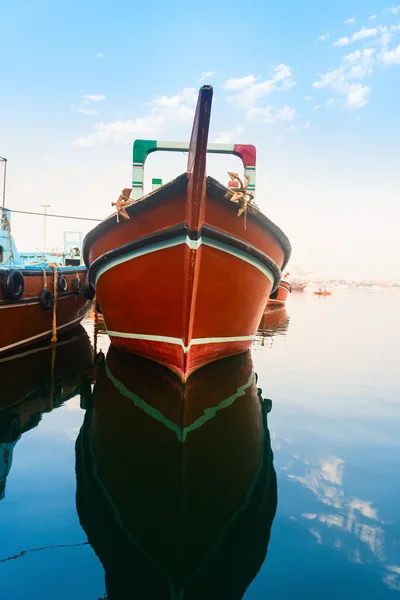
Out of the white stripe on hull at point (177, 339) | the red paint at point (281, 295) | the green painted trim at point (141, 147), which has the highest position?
the green painted trim at point (141, 147)

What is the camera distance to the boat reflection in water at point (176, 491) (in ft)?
6.77

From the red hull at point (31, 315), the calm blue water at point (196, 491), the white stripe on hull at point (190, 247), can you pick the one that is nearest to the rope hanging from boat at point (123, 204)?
the white stripe on hull at point (190, 247)

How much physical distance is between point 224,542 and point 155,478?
852 mm

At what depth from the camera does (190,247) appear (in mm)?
5297

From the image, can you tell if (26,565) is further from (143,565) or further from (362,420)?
(362,420)

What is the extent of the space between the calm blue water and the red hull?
69.5 inches

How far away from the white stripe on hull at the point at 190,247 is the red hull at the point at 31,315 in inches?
76.3

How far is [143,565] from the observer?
2092 mm

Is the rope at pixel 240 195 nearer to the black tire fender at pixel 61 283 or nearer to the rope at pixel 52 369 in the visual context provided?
the rope at pixel 52 369

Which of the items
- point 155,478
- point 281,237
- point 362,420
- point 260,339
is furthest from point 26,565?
point 260,339

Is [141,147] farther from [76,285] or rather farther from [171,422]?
[171,422]

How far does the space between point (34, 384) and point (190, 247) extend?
121 inches

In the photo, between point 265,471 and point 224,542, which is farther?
point 265,471

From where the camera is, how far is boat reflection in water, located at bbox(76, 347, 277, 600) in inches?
81.2
